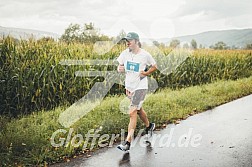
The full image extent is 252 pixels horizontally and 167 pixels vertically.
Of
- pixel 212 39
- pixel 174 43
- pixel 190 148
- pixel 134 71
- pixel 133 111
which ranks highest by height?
pixel 212 39

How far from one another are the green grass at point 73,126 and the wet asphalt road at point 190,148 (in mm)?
426

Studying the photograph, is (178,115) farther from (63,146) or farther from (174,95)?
(63,146)

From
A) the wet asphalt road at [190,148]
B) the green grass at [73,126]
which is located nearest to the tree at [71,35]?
the green grass at [73,126]

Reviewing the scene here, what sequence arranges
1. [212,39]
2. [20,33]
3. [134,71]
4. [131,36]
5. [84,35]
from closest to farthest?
[131,36]
[134,71]
[20,33]
[84,35]
[212,39]

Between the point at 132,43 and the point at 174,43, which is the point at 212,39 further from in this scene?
the point at 132,43

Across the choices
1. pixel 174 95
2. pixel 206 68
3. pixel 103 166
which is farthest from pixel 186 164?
pixel 206 68

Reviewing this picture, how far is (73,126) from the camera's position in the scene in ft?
24.8

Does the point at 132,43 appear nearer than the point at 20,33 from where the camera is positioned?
Yes

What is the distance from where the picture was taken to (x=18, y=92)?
30.3 feet

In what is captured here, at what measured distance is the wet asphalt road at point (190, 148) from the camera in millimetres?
5508

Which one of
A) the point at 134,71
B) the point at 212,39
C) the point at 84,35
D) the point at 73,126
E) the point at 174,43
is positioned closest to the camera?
the point at 134,71

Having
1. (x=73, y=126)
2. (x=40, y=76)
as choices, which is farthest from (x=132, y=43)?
(x=40, y=76)

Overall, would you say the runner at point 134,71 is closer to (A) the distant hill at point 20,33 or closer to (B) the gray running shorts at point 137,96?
(B) the gray running shorts at point 137,96

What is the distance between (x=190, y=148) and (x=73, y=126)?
8.37ft
